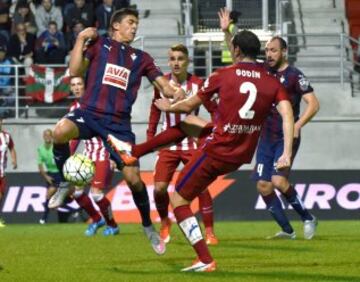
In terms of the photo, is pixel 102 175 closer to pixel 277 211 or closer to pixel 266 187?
pixel 266 187

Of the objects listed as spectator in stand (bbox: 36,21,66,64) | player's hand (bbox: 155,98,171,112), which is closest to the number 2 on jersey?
player's hand (bbox: 155,98,171,112)

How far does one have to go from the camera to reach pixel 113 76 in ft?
47.7

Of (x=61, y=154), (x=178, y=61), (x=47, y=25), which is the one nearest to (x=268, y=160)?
(x=178, y=61)

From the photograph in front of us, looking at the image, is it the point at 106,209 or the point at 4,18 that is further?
the point at 4,18

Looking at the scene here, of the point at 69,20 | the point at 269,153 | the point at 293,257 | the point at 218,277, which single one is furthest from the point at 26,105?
the point at 218,277

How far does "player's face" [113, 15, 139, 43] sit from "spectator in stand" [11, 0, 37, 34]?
50.6 feet

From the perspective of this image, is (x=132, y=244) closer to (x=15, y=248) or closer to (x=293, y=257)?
(x=15, y=248)

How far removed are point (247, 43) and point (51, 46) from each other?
1710 cm

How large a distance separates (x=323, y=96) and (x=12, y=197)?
289 inches

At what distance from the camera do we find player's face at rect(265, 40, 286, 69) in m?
17.8

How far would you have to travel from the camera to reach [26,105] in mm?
28891

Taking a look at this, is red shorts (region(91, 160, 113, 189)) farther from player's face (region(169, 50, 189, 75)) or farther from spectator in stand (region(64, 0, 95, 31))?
spectator in stand (region(64, 0, 95, 31))

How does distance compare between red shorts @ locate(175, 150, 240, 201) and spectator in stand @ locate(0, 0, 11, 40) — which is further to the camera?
spectator in stand @ locate(0, 0, 11, 40)

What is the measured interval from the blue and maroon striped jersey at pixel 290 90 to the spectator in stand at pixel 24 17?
1294 cm
